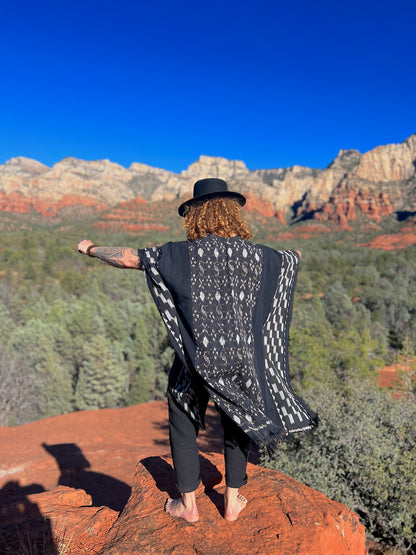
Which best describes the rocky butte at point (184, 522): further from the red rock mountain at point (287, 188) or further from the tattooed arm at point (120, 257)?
the red rock mountain at point (287, 188)

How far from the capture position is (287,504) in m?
2.15

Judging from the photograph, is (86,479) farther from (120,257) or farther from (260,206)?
(260,206)

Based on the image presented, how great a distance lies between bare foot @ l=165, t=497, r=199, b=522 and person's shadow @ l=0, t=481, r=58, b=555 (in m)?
0.65

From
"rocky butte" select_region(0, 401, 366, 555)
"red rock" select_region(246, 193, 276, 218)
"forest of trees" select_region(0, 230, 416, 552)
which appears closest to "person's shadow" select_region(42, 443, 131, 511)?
"rocky butte" select_region(0, 401, 366, 555)

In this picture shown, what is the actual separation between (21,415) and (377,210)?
309ft

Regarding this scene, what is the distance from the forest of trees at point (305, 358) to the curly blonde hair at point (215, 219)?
3.31 metres

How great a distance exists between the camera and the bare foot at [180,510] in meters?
1.99

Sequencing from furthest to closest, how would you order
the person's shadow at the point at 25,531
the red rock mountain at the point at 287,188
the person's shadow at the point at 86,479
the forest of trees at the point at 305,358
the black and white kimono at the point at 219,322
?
1. the red rock mountain at the point at 287,188
2. the person's shadow at the point at 86,479
3. the forest of trees at the point at 305,358
4. the person's shadow at the point at 25,531
5. the black and white kimono at the point at 219,322

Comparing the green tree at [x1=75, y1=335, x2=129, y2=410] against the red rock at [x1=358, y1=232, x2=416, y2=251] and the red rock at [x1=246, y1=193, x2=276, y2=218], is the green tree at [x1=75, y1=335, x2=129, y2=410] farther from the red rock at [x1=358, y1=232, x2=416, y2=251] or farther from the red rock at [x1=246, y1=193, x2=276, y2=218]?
the red rock at [x1=246, y1=193, x2=276, y2=218]

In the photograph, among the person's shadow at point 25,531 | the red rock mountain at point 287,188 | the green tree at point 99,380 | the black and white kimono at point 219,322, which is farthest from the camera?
the red rock mountain at point 287,188

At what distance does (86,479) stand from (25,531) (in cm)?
380

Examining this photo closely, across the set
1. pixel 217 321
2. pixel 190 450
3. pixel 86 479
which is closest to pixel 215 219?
pixel 217 321

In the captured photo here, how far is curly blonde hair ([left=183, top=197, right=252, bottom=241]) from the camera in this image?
69.3 inches

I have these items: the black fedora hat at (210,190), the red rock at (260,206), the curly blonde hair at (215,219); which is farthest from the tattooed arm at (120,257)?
the red rock at (260,206)
